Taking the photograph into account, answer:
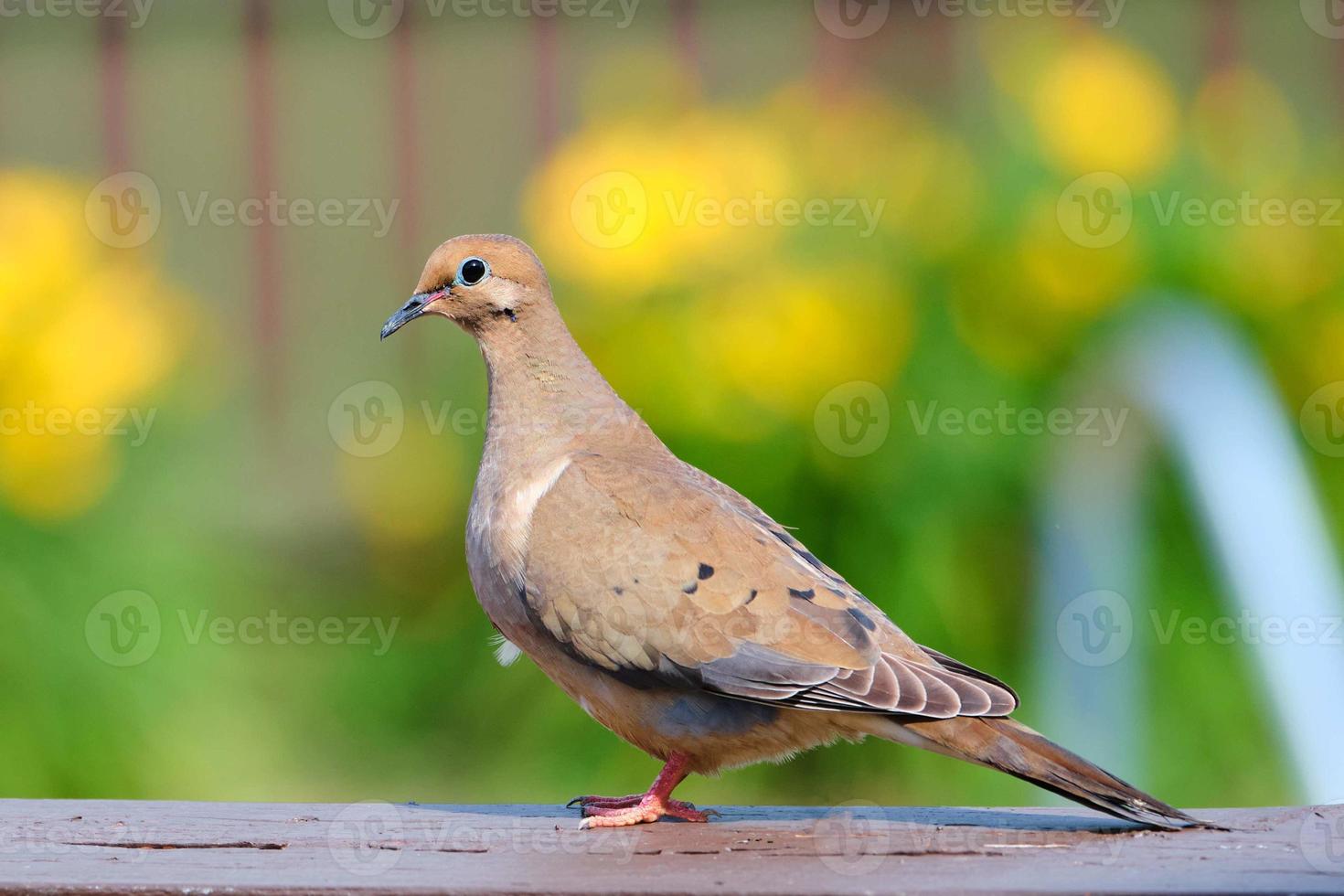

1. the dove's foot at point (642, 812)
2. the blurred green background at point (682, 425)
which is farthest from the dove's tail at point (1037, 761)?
the blurred green background at point (682, 425)

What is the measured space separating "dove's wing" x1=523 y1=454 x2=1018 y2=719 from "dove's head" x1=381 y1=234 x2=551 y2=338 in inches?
11.0

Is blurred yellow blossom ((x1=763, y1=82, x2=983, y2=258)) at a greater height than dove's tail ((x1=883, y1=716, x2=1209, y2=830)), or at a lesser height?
greater

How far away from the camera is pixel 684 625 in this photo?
205 centimetres

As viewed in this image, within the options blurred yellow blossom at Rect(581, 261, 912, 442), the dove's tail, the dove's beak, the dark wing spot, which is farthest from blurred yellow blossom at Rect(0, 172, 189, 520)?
the dove's tail

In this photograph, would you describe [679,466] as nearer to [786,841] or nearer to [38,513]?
[786,841]

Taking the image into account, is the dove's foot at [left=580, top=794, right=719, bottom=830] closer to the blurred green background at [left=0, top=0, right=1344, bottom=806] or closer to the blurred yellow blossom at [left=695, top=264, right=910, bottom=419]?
the blurred green background at [left=0, top=0, right=1344, bottom=806]

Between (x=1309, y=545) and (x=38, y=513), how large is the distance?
2797 millimetres

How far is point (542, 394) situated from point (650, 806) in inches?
23.1

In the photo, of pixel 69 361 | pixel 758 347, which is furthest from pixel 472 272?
pixel 69 361

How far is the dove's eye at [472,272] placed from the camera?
233 cm

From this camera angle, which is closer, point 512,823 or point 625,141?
point 512,823

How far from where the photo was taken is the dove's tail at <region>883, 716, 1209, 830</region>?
1753 millimetres

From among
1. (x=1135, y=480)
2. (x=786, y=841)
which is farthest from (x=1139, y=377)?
(x=786, y=841)

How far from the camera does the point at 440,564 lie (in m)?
4.10
